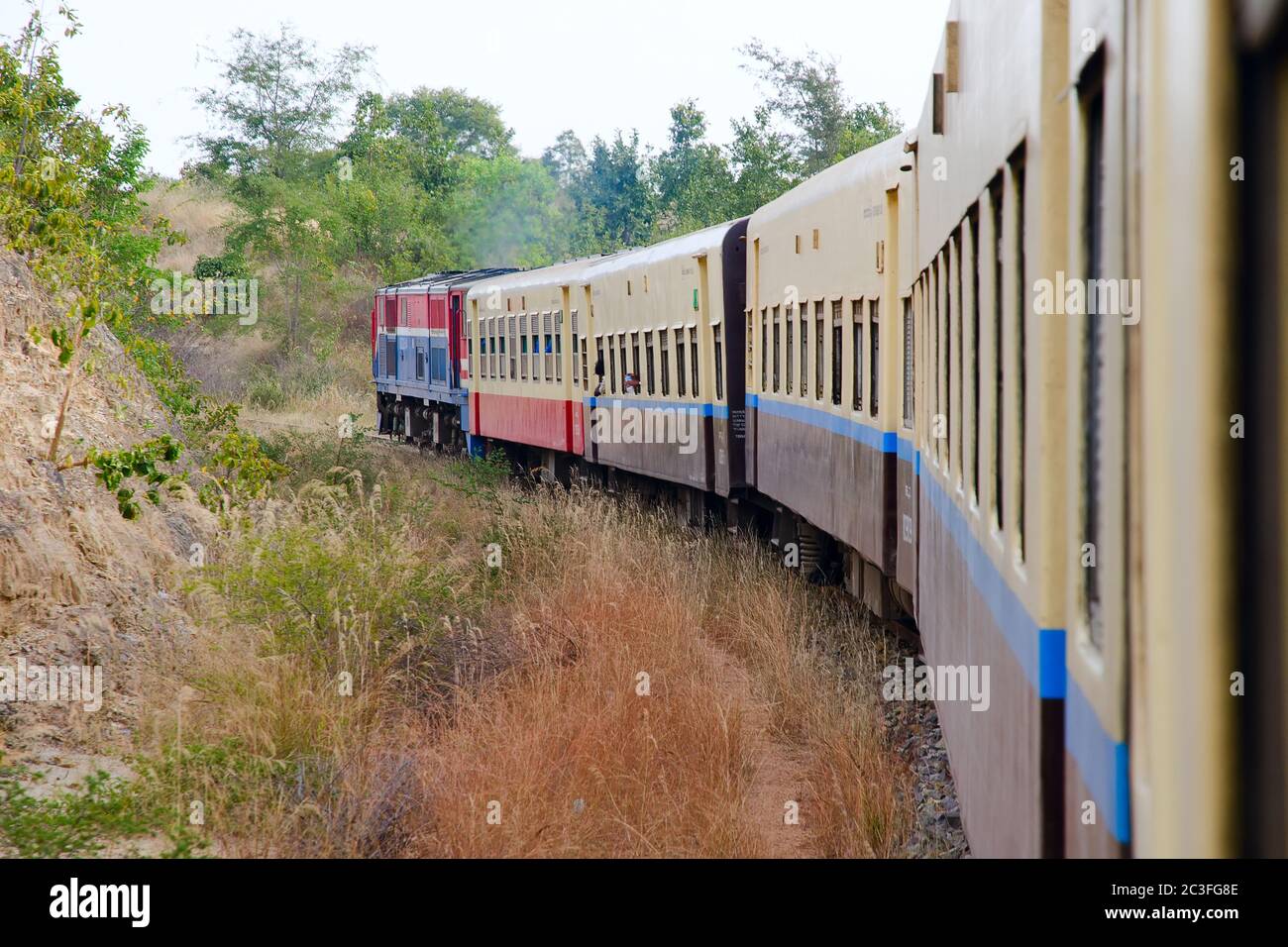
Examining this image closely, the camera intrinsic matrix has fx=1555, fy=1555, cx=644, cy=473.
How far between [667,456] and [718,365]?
1875mm

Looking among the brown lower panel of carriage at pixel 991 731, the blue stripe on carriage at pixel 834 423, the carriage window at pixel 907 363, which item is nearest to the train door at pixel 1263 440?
the brown lower panel of carriage at pixel 991 731

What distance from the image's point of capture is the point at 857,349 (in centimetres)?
959

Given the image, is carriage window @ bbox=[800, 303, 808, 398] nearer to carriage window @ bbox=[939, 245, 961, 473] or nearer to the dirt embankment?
the dirt embankment

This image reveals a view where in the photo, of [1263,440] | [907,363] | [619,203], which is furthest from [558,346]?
[619,203]

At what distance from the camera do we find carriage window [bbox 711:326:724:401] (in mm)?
14523

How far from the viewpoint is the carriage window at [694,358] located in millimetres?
15131

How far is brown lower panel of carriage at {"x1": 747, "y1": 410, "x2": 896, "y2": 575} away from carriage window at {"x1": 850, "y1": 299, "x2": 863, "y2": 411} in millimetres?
280

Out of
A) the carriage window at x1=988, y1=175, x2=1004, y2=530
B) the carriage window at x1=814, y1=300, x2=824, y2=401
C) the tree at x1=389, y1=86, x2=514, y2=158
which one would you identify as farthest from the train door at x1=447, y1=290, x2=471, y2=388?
the tree at x1=389, y1=86, x2=514, y2=158

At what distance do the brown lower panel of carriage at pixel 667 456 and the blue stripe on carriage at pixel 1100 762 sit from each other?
12.3m

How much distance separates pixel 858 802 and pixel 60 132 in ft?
44.2

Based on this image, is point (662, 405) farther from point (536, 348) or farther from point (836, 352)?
point (836, 352)

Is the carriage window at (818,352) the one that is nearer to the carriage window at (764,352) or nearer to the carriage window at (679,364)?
the carriage window at (764,352)

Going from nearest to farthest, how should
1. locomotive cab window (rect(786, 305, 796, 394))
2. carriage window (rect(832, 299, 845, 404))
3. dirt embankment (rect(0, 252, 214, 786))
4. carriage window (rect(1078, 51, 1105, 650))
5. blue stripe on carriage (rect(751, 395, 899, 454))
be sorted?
carriage window (rect(1078, 51, 1105, 650)) → dirt embankment (rect(0, 252, 214, 786)) → blue stripe on carriage (rect(751, 395, 899, 454)) → carriage window (rect(832, 299, 845, 404)) → locomotive cab window (rect(786, 305, 796, 394))
